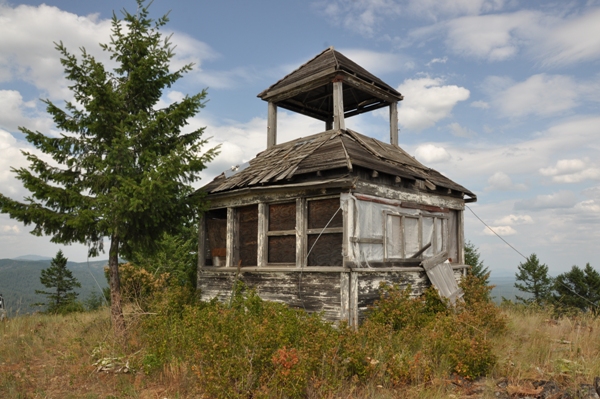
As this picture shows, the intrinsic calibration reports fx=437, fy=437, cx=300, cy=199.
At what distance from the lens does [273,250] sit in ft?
33.9

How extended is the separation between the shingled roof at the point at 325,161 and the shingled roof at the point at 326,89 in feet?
4.79

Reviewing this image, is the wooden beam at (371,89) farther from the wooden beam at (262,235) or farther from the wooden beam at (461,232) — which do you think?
the wooden beam at (262,235)

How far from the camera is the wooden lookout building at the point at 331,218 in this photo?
29.8 feet

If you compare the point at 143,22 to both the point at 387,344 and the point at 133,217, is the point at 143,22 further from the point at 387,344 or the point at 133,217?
the point at 387,344

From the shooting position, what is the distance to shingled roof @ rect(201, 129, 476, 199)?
953 centimetres

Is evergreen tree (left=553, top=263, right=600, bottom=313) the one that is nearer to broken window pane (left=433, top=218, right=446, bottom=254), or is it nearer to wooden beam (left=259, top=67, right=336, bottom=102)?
broken window pane (left=433, top=218, right=446, bottom=254)

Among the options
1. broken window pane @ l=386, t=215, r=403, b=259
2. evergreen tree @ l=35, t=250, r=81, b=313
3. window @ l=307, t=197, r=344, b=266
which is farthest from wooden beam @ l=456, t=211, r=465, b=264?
evergreen tree @ l=35, t=250, r=81, b=313

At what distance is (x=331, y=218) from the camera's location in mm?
9109

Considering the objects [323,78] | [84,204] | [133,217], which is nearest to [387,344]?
[133,217]

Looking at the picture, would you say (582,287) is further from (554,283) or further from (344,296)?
(344,296)

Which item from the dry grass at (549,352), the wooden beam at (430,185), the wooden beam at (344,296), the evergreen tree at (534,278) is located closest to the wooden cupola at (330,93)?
the wooden beam at (430,185)

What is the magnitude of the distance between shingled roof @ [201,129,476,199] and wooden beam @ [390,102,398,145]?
0.37 meters

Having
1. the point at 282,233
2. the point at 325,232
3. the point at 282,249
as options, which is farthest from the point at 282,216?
the point at 325,232

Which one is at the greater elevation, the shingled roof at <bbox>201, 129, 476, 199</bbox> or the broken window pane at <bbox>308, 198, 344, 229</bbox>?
the shingled roof at <bbox>201, 129, 476, 199</bbox>
